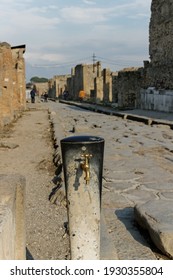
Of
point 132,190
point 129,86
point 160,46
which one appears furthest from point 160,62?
point 132,190

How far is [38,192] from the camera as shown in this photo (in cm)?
506

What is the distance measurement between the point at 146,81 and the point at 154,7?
408 cm

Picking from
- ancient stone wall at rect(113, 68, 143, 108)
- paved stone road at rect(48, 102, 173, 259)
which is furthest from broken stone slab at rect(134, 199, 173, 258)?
ancient stone wall at rect(113, 68, 143, 108)

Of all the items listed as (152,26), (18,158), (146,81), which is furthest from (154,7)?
(18,158)

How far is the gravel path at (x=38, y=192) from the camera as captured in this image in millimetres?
3020

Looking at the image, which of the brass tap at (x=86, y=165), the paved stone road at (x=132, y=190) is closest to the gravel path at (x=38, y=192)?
the paved stone road at (x=132, y=190)

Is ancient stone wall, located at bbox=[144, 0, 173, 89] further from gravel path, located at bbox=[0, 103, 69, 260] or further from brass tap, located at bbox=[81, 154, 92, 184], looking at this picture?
brass tap, located at bbox=[81, 154, 92, 184]

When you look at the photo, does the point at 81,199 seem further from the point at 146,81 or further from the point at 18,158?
the point at 146,81

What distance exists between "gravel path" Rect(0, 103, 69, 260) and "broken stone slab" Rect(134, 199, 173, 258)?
0.64 meters

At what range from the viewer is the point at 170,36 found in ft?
64.0

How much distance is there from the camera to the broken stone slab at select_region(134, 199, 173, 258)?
272 centimetres

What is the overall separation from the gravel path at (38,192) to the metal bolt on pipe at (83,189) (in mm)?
696

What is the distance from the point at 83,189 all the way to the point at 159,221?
111cm
